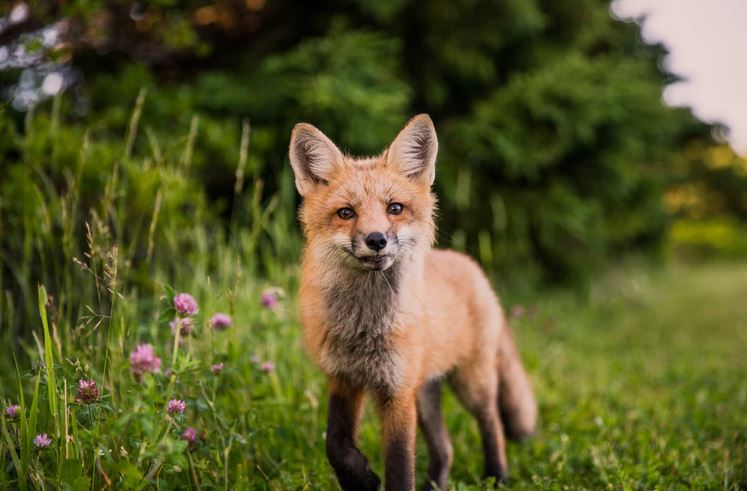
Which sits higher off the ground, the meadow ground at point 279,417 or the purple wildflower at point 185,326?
the purple wildflower at point 185,326

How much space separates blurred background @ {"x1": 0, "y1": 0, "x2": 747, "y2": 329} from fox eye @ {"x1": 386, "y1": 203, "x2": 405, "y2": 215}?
6.09ft

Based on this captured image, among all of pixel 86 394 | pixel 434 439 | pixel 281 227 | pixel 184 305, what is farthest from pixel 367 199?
pixel 281 227

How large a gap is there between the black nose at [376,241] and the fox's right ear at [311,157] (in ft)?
1.84

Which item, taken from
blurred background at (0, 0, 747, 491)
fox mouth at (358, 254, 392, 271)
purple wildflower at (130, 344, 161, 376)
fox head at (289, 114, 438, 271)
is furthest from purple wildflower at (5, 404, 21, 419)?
fox mouth at (358, 254, 392, 271)

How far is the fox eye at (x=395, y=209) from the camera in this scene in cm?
245

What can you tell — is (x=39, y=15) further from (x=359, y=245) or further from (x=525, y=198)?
(x=525, y=198)

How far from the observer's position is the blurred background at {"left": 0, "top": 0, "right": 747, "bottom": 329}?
172 inches

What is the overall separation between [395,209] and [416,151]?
38cm

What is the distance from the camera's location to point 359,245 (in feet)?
7.41

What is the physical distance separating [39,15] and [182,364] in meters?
3.24

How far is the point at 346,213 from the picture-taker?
2.43 meters

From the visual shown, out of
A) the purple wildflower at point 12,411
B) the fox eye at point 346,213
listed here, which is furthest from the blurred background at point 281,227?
the fox eye at point 346,213

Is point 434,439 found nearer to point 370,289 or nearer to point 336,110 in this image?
point 370,289

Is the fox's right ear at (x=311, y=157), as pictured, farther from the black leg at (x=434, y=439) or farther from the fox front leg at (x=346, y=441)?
the black leg at (x=434, y=439)
